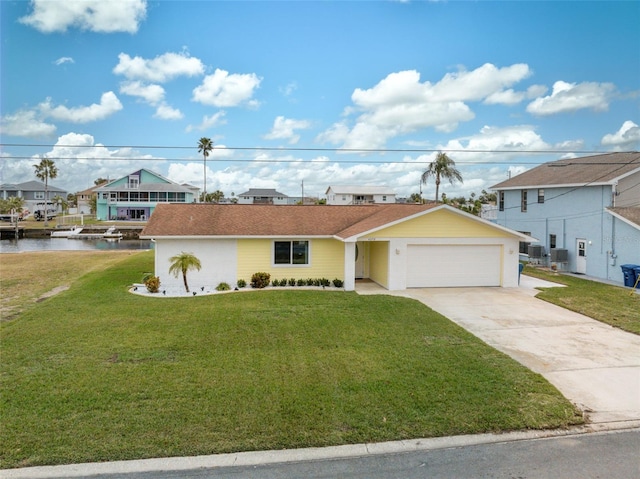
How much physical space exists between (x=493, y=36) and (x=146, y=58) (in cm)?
1695

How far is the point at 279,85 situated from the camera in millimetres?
22594

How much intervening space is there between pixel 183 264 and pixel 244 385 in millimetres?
9743

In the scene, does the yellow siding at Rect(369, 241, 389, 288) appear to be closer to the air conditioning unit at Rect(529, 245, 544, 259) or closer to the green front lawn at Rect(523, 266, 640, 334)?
the green front lawn at Rect(523, 266, 640, 334)

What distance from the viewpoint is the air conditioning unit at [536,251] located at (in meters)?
24.2

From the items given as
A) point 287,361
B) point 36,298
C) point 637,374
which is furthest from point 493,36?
point 36,298

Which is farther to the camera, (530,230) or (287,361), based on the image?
(530,230)

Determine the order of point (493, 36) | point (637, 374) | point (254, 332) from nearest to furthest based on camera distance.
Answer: point (637, 374)
point (254, 332)
point (493, 36)

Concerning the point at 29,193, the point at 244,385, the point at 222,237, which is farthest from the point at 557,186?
the point at 29,193

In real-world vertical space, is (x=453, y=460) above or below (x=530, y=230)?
below

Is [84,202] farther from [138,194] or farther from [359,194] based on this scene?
[359,194]

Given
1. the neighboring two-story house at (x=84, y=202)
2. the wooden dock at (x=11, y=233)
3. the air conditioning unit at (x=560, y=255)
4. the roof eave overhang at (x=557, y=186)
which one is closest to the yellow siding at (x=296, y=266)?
the air conditioning unit at (x=560, y=255)

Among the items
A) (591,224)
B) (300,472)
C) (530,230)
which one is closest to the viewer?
(300,472)

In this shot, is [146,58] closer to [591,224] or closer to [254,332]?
[254,332]

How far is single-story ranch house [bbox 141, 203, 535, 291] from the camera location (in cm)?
1689
